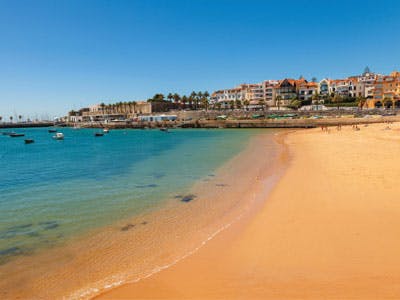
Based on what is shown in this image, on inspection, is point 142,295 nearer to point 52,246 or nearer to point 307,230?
point 52,246

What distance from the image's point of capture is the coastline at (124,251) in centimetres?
609

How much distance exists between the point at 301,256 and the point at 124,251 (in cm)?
476

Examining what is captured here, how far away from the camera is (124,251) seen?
300 inches

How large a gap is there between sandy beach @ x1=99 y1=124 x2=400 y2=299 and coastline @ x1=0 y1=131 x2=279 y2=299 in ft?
1.76

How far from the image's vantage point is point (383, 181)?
13.1m

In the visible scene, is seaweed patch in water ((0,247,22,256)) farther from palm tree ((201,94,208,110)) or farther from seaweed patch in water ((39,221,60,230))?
palm tree ((201,94,208,110))

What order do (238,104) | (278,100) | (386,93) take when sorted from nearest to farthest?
1. (386,93)
2. (278,100)
3. (238,104)

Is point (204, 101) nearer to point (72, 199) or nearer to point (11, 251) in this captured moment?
point (72, 199)

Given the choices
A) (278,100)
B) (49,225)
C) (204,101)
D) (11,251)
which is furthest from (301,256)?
(204,101)

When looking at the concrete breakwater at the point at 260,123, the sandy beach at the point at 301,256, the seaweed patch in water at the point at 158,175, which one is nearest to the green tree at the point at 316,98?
the concrete breakwater at the point at 260,123

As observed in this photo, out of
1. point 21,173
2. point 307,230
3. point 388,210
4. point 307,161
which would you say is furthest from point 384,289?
point 21,173

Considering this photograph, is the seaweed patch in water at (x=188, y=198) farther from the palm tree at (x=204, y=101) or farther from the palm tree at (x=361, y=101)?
the palm tree at (x=204, y=101)

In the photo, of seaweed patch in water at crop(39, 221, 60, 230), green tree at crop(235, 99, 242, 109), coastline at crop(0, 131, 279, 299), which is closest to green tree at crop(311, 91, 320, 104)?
green tree at crop(235, 99, 242, 109)

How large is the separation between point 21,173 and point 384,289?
81.2 ft
